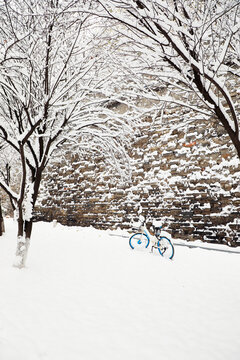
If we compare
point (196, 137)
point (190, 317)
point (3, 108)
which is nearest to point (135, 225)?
point (196, 137)

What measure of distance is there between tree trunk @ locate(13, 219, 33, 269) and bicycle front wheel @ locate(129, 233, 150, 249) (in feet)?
8.44

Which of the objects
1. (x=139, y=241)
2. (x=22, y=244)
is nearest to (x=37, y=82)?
(x=22, y=244)

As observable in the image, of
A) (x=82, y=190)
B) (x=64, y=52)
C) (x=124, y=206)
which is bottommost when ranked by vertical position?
(x=124, y=206)

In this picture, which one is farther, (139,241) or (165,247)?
(139,241)

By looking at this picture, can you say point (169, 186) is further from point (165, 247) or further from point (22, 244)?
point (22, 244)

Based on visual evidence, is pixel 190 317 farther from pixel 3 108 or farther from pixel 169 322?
pixel 3 108

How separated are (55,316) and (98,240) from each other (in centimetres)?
373

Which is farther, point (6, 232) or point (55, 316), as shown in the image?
point (6, 232)

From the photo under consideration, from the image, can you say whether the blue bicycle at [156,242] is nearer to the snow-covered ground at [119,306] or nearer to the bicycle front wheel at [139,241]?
the bicycle front wheel at [139,241]

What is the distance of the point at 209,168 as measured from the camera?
5.47 m

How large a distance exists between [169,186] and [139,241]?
165cm

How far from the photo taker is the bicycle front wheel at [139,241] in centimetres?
555

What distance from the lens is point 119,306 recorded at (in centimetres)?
283

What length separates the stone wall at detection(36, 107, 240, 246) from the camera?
5207 mm
